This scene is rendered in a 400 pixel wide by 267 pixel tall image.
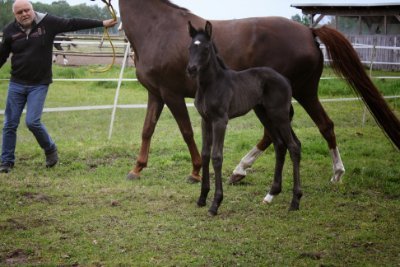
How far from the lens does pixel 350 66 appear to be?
20.8ft

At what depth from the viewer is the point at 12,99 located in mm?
6887

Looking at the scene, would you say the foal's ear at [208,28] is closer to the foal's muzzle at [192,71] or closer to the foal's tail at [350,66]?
the foal's muzzle at [192,71]

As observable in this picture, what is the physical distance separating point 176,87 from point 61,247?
2.43 meters

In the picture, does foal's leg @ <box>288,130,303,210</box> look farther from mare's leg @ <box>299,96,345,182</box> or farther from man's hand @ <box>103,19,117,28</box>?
man's hand @ <box>103,19,117,28</box>

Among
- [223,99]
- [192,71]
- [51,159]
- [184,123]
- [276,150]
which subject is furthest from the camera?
[51,159]

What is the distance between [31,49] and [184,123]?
1.97m

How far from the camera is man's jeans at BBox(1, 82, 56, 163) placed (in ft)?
22.4

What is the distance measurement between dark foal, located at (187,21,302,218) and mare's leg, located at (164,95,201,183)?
Answer: 91cm

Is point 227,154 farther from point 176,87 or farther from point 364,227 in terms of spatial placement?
point 364,227

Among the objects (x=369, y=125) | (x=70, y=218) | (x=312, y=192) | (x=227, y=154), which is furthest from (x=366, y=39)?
(x=70, y=218)

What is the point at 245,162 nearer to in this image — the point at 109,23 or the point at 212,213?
the point at 212,213

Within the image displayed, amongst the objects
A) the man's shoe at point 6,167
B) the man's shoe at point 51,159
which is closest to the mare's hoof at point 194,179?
the man's shoe at point 51,159

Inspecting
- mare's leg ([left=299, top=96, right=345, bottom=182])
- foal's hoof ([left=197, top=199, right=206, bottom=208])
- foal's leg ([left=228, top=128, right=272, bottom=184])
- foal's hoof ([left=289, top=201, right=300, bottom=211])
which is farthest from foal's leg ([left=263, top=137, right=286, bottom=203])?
mare's leg ([left=299, top=96, right=345, bottom=182])

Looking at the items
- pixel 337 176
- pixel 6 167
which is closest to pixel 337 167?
pixel 337 176
